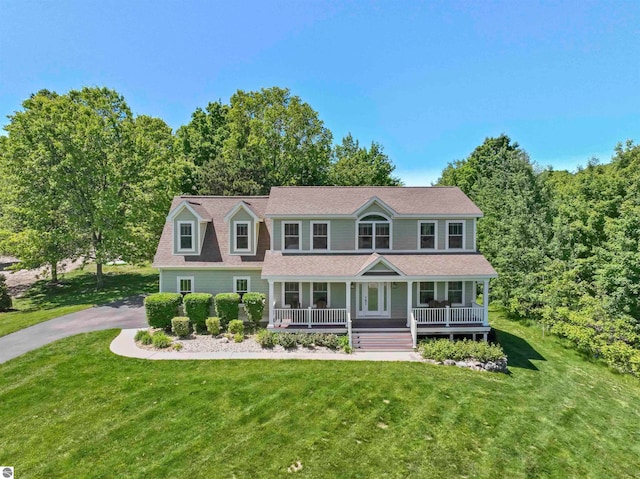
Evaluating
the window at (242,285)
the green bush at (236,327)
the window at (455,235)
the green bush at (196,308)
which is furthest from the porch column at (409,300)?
the green bush at (196,308)

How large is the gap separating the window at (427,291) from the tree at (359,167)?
26369 mm

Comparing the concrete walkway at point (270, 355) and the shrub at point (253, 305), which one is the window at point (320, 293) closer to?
the shrub at point (253, 305)

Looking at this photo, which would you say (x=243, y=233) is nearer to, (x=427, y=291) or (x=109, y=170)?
(x=427, y=291)

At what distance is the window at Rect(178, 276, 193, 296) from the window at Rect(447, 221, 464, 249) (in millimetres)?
14511

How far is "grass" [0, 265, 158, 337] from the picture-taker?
1998cm

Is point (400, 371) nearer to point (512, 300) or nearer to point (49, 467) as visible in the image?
point (49, 467)

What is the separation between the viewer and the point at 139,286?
97.4ft

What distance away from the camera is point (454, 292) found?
58.7ft

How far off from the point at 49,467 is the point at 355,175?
39827 mm

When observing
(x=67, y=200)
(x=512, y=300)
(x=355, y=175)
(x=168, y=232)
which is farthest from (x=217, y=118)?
(x=512, y=300)

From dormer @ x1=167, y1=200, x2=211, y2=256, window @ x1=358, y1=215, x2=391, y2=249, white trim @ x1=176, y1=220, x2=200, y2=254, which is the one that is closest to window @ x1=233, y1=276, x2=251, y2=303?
dormer @ x1=167, y1=200, x2=211, y2=256

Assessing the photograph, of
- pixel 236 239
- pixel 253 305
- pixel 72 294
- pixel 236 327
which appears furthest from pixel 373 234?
pixel 72 294

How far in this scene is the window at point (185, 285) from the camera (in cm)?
1852

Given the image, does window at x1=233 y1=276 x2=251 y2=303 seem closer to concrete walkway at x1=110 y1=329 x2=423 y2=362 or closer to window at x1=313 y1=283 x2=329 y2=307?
window at x1=313 y1=283 x2=329 y2=307
